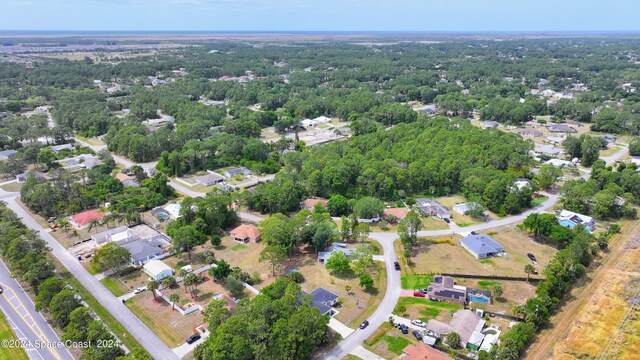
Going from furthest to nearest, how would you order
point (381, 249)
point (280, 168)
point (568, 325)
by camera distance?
point (280, 168)
point (381, 249)
point (568, 325)

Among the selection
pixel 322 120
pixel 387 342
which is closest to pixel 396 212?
pixel 387 342

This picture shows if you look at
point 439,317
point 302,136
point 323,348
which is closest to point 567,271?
point 439,317

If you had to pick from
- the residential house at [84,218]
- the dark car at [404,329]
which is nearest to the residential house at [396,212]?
the dark car at [404,329]

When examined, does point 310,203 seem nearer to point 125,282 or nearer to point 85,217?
point 125,282

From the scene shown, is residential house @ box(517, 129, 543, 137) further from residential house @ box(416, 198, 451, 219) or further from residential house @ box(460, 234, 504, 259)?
residential house @ box(460, 234, 504, 259)

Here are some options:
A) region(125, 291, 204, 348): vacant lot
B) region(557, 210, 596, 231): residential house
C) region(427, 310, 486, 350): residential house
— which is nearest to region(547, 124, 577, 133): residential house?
region(557, 210, 596, 231): residential house

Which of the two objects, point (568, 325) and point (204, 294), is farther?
point (204, 294)

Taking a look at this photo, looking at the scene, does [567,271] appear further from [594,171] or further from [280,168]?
[280,168]
